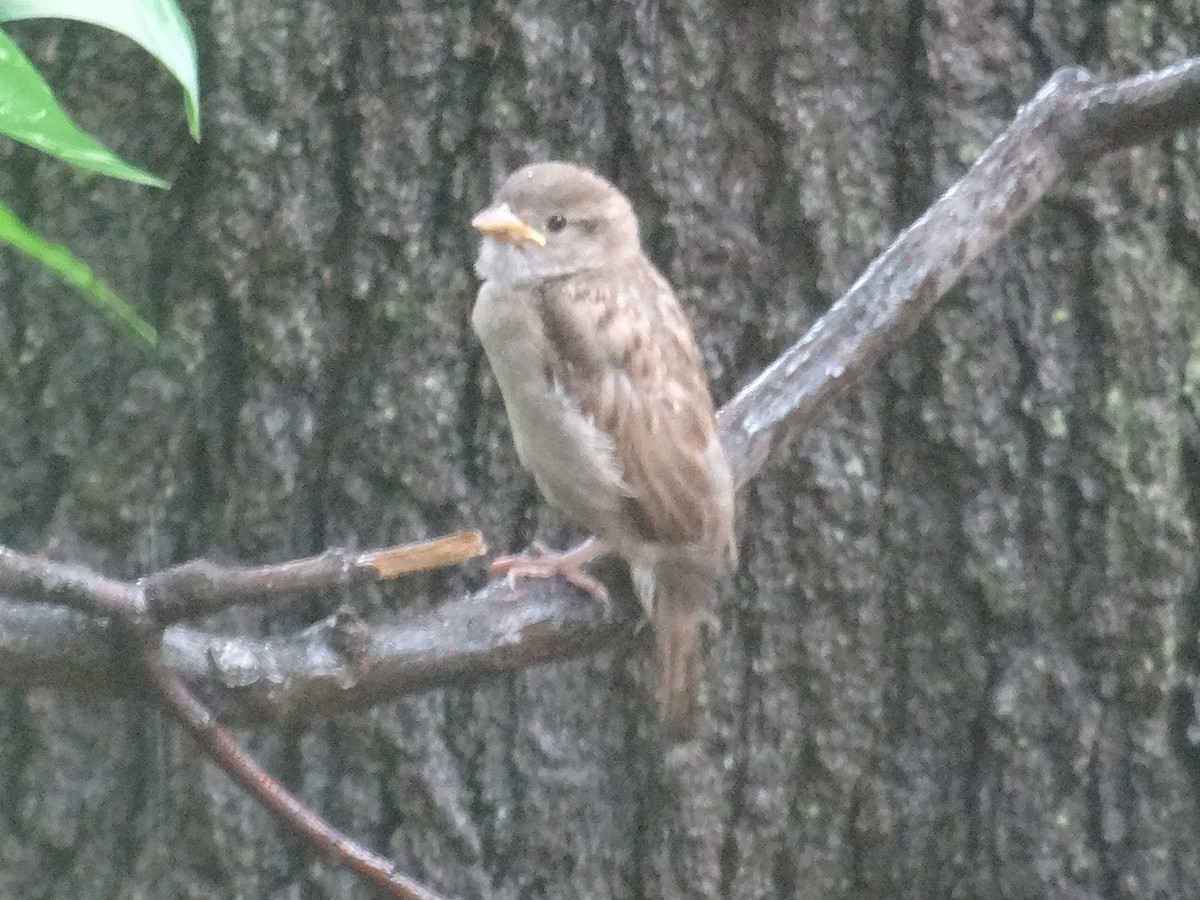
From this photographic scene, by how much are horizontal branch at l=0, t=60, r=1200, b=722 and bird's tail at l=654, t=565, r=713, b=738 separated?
0.42 ft

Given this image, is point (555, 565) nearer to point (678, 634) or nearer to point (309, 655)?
point (678, 634)

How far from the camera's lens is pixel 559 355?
2.34m

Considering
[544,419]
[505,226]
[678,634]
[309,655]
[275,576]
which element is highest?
[505,226]

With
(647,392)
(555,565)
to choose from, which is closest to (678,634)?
(555,565)

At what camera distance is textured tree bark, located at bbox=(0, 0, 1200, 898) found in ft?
7.69

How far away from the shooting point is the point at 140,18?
2.99ft

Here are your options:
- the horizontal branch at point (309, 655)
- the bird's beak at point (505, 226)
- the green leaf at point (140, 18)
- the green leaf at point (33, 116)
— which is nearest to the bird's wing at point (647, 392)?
→ the bird's beak at point (505, 226)

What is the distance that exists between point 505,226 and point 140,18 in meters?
1.35

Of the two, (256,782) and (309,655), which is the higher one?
(309,655)

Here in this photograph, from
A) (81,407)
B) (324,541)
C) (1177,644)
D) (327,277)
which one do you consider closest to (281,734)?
(324,541)

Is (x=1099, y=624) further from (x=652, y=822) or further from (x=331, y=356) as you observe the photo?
(x=331, y=356)

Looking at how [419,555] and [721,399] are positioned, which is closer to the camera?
[419,555]

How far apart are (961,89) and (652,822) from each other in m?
1.52

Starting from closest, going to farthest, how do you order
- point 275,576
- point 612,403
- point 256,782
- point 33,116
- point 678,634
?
1. point 33,116
2. point 275,576
3. point 256,782
4. point 678,634
5. point 612,403
